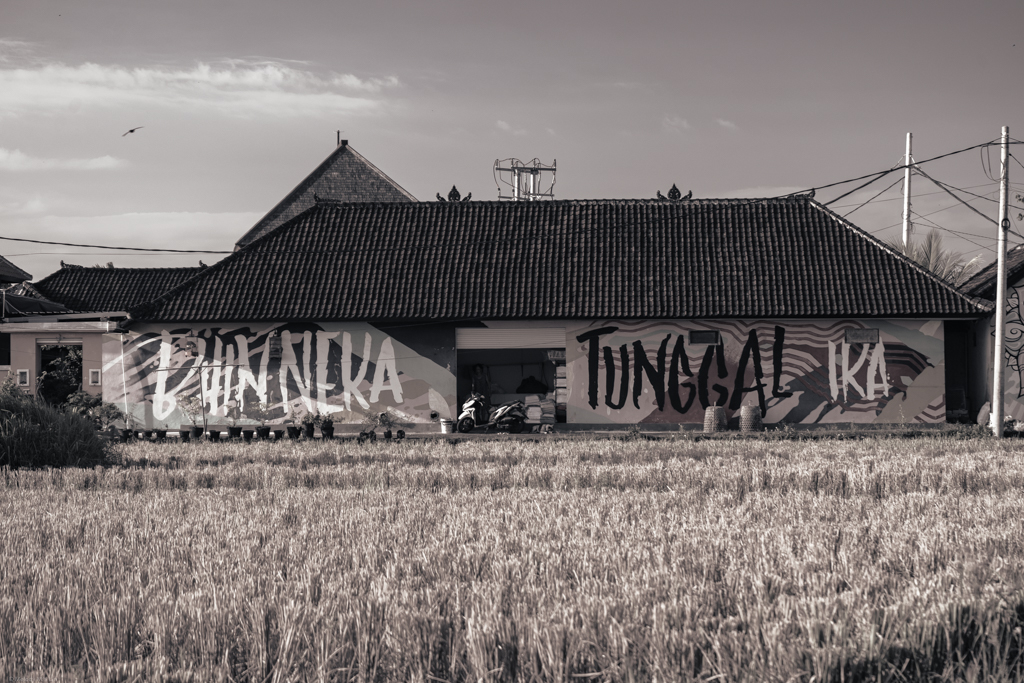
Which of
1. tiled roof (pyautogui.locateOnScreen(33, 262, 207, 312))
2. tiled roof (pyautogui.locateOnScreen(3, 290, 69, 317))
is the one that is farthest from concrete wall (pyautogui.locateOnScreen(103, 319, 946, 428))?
tiled roof (pyautogui.locateOnScreen(33, 262, 207, 312))

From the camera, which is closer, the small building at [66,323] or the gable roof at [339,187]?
the small building at [66,323]

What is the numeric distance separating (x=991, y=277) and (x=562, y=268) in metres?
13.7

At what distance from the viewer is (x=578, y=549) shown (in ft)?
22.3

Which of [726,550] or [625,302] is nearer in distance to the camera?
[726,550]

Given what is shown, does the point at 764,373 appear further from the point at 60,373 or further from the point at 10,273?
the point at 10,273

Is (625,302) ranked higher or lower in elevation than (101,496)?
higher

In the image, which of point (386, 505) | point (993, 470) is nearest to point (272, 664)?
point (386, 505)

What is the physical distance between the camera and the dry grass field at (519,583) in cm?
430

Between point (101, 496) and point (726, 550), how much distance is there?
322 inches

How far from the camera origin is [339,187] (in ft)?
135

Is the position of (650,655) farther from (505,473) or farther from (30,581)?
(505,473)

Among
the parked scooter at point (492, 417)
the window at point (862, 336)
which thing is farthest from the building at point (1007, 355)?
the parked scooter at point (492, 417)

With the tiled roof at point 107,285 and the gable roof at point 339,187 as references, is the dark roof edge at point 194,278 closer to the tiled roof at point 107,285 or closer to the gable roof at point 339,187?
the gable roof at point 339,187

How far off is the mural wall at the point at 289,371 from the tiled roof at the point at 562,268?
691mm
